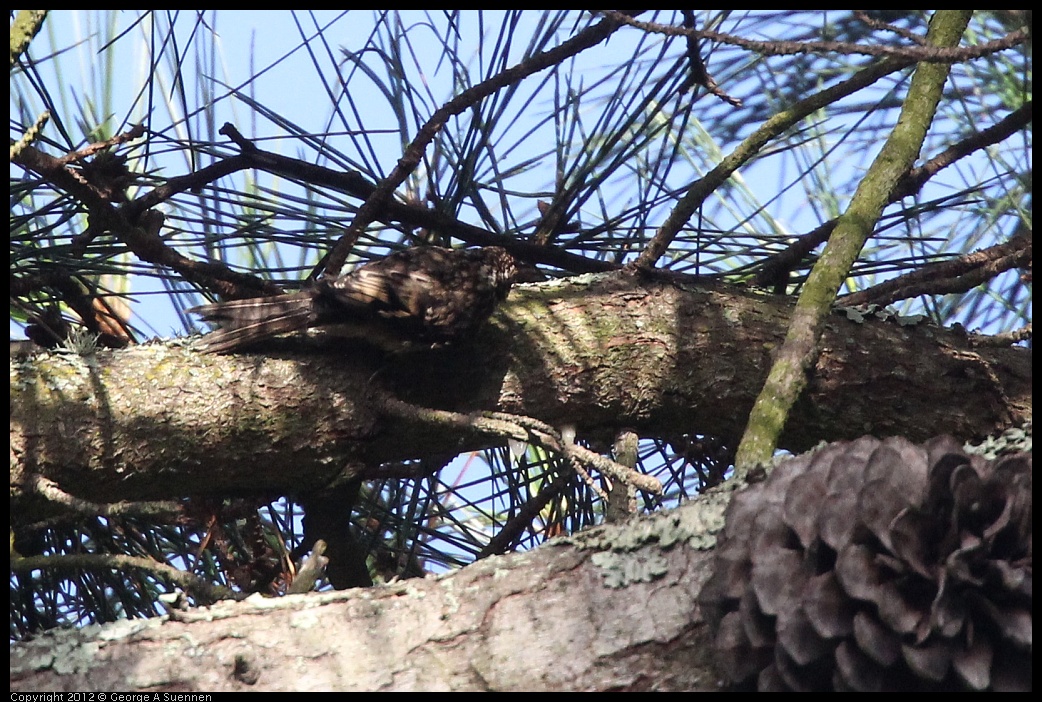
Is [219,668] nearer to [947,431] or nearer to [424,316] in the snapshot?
[424,316]

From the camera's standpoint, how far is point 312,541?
5.53ft

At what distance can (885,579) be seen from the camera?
828 millimetres

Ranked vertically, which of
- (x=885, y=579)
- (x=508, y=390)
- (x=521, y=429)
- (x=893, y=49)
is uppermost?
(x=893, y=49)

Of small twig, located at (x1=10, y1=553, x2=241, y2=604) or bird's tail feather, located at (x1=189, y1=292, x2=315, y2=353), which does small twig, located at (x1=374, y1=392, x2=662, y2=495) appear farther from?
small twig, located at (x1=10, y1=553, x2=241, y2=604)

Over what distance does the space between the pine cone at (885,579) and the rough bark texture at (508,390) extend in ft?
2.13

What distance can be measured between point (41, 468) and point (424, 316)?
22.6 inches

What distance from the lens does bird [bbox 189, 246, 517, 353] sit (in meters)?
1.43

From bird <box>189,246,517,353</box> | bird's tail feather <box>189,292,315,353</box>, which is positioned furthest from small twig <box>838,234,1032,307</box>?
bird's tail feather <box>189,292,315,353</box>

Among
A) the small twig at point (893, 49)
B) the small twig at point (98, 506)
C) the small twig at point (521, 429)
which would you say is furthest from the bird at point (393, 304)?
the small twig at point (893, 49)

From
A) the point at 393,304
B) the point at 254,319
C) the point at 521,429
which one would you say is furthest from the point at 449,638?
the point at 254,319

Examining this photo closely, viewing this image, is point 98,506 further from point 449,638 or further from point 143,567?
point 449,638

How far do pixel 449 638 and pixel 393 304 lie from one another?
0.57 metres

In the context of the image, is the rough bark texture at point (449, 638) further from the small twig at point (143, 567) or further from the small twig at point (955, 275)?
the small twig at point (955, 275)

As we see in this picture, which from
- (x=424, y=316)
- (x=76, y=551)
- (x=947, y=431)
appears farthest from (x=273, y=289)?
(x=947, y=431)
